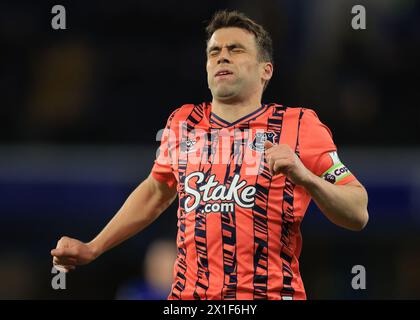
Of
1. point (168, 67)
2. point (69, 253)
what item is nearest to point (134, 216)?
point (69, 253)

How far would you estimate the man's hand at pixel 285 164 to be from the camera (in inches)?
154

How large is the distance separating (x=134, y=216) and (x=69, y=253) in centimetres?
55

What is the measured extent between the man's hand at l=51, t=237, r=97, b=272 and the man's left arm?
4.19ft

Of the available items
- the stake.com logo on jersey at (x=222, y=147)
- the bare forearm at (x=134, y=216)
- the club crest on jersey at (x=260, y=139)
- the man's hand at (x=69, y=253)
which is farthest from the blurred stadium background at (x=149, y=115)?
the club crest on jersey at (x=260, y=139)

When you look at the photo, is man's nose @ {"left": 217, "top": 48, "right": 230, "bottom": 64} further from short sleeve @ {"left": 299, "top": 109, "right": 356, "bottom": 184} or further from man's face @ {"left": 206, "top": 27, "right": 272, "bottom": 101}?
short sleeve @ {"left": 299, "top": 109, "right": 356, "bottom": 184}

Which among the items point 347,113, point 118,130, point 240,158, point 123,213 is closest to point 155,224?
point 118,130

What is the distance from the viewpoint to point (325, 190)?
13.6 feet

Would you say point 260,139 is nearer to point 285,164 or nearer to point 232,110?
point 232,110
